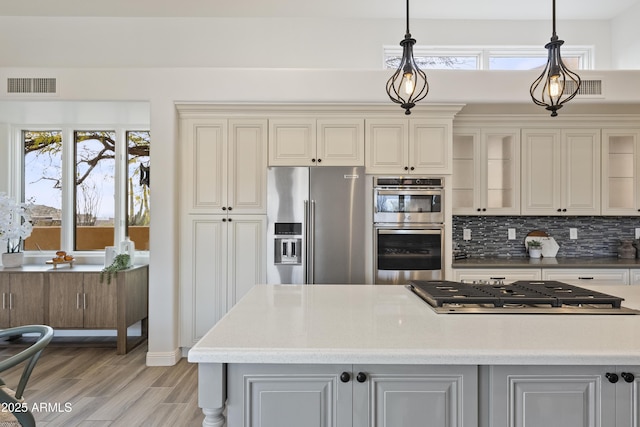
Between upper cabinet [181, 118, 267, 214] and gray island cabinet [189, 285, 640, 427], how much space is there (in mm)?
2262

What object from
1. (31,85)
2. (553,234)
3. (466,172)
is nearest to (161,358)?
(31,85)

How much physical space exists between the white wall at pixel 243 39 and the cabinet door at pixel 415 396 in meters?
3.23

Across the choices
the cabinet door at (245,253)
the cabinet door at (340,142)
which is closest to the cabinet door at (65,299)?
the cabinet door at (245,253)

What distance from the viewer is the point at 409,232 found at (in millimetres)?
3400

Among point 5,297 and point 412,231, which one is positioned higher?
point 412,231

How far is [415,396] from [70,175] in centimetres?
446

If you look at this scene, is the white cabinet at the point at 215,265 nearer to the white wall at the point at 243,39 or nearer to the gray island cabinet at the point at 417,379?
the white wall at the point at 243,39

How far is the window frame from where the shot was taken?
4289mm

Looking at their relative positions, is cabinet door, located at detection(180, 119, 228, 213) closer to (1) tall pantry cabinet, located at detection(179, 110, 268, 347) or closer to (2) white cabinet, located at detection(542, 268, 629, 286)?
(1) tall pantry cabinet, located at detection(179, 110, 268, 347)

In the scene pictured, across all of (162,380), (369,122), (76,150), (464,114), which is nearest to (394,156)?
(369,122)

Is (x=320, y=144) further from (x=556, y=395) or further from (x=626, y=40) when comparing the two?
(x=626, y=40)

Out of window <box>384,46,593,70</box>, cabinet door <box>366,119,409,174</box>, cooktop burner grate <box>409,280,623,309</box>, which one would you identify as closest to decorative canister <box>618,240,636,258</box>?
window <box>384,46,593,70</box>

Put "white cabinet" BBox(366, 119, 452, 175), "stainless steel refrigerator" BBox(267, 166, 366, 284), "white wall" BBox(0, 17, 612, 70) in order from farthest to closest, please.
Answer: "white wall" BBox(0, 17, 612, 70)
"white cabinet" BBox(366, 119, 452, 175)
"stainless steel refrigerator" BBox(267, 166, 366, 284)

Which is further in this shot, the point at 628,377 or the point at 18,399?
the point at 18,399
